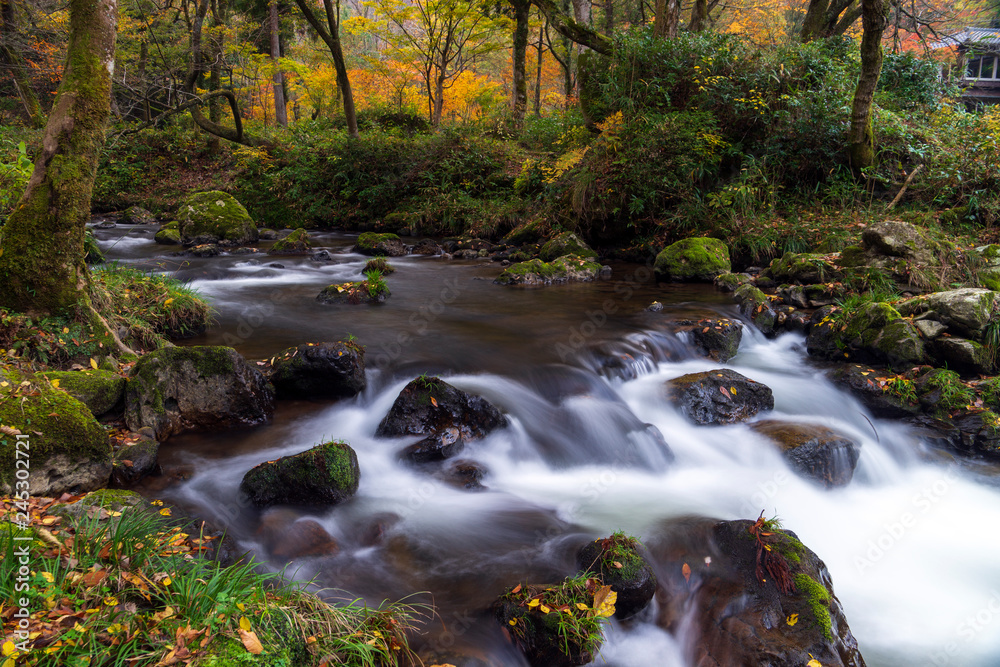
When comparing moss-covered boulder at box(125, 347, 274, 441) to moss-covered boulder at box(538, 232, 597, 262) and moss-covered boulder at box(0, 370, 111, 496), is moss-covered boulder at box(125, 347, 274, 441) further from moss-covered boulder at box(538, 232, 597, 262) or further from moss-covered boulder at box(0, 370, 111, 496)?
moss-covered boulder at box(538, 232, 597, 262)

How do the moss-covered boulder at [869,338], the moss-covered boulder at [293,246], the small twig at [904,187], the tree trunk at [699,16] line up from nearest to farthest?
the moss-covered boulder at [869,338] → the small twig at [904,187] → the moss-covered boulder at [293,246] → the tree trunk at [699,16]

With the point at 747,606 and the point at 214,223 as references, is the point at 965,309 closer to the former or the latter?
the point at 747,606

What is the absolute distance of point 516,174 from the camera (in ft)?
56.5

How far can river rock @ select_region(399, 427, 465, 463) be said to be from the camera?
4996mm

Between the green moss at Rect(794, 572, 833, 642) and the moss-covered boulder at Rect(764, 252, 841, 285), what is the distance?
285 inches

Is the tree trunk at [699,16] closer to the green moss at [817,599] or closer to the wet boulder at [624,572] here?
the green moss at [817,599]

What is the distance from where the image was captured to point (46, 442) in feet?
12.2

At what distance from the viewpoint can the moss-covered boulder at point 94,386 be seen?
4580mm

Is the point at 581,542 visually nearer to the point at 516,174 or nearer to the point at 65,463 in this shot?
the point at 65,463

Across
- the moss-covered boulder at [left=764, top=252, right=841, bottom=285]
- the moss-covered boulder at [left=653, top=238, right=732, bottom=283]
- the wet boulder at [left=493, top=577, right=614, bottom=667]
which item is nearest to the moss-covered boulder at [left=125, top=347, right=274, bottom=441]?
the wet boulder at [left=493, top=577, right=614, bottom=667]

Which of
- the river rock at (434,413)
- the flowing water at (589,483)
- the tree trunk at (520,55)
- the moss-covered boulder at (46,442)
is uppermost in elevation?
the tree trunk at (520,55)

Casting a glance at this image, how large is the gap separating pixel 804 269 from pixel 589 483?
6.78 meters

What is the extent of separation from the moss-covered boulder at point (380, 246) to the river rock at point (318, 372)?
8.30 m

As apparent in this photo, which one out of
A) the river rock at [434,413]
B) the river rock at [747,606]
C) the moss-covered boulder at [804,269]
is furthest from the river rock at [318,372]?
the moss-covered boulder at [804,269]
